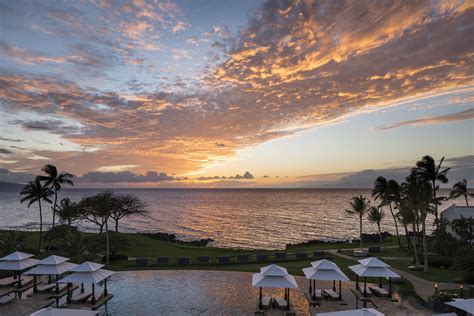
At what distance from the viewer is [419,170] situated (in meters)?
38.7

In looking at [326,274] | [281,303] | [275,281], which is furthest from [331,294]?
[275,281]

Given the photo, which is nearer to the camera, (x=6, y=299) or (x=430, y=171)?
(x=6, y=299)

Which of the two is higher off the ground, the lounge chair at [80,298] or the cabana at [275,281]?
the cabana at [275,281]

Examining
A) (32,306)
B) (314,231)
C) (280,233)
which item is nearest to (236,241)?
(280,233)

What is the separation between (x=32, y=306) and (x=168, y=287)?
8.84 metres

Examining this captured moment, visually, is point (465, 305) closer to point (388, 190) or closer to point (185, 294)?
point (185, 294)

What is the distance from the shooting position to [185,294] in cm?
2445

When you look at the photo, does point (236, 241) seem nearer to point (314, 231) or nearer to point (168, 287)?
point (314, 231)

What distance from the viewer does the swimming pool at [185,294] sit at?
2117 cm

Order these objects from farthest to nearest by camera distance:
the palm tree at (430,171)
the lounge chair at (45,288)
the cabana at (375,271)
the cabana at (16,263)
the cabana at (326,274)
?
1. the palm tree at (430,171)
2. the lounge chair at (45,288)
3. the cabana at (16,263)
4. the cabana at (375,271)
5. the cabana at (326,274)

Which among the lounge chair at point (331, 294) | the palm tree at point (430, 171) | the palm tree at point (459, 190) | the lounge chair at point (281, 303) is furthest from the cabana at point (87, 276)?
the palm tree at point (459, 190)

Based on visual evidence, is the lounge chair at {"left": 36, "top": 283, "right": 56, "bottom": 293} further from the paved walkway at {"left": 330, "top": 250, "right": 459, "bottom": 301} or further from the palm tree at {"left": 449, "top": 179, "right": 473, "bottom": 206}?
the palm tree at {"left": 449, "top": 179, "right": 473, "bottom": 206}

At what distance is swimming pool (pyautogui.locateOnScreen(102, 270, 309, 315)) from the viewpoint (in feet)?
69.5

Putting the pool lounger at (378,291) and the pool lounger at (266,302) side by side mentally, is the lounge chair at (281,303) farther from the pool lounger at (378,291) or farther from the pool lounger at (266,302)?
the pool lounger at (378,291)
